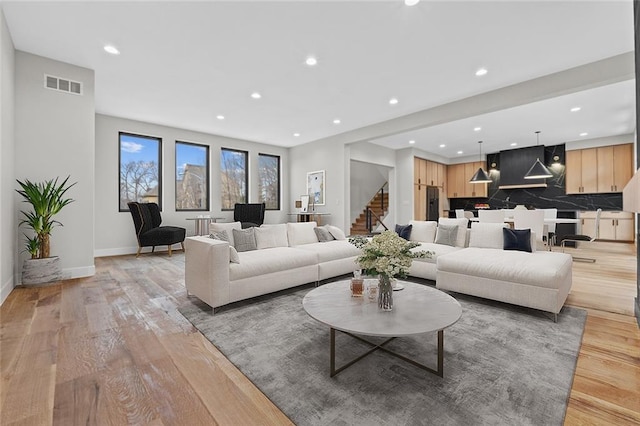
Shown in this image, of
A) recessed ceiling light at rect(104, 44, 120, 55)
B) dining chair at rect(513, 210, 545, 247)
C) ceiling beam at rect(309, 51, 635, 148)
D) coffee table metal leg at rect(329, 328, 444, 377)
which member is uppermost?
recessed ceiling light at rect(104, 44, 120, 55)

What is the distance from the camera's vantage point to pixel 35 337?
7.47 ft

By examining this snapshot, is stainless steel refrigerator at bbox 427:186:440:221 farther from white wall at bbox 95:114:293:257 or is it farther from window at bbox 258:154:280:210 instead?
white wall at bbox 95:114:293:257

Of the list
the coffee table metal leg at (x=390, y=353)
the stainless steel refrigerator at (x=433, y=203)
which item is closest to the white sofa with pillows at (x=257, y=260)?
the coffee table metal leg at (x=390, y=353)

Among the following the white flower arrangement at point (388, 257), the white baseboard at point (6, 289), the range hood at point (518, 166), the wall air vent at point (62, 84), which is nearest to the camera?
the white flower arrangement at point (388, 257)

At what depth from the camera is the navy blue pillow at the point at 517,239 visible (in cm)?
370

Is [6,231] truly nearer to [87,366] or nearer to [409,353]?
[87,366]

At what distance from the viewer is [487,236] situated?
4.11 meters

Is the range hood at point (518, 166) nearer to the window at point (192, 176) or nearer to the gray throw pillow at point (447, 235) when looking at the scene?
the gray throw pillow at point (447, 235)

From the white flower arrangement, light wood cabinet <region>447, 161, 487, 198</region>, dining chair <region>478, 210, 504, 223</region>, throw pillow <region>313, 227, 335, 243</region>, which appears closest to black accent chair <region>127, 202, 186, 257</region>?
throw pillow <region>313, 227, 335, 243</region>

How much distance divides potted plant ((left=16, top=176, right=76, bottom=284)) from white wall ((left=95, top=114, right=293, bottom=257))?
2.24m

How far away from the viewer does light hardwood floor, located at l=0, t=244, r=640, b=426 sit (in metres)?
1.46

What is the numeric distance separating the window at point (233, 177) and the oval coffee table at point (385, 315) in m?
6.10

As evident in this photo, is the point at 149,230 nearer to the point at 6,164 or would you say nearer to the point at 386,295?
the point at 6,164

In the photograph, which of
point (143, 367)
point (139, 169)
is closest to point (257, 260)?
point (143, 367)
